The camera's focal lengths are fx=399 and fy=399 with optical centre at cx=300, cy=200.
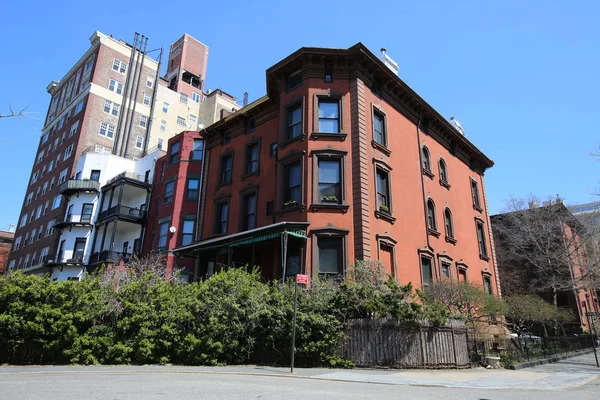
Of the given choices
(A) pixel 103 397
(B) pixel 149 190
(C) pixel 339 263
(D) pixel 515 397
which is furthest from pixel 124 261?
(D) pixel 515 397

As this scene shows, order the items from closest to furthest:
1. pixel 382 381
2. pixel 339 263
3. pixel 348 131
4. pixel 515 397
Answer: pixel 515 397 → pixel 382 381 → pixel 339 263 → pixel 348 131

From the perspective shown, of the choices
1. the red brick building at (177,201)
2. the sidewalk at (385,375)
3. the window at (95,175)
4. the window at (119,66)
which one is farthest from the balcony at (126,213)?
the window at (119,66)

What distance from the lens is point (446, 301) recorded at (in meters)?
19.3

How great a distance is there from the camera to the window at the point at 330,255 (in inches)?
734

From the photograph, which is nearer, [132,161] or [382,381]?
[382,381]

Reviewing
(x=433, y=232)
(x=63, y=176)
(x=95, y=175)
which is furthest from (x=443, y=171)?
(x=63, y=176)

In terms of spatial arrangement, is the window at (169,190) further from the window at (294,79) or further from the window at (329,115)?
the window at (329,115)

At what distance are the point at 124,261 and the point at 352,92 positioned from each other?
22.9 metres

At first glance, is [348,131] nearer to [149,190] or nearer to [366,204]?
[366,204]

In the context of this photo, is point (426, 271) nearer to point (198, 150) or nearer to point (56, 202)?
point (198, 150)

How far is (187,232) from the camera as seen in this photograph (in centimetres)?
2912

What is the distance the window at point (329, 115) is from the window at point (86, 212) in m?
26.2

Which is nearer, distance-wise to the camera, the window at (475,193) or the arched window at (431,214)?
the arched window at (431,214)

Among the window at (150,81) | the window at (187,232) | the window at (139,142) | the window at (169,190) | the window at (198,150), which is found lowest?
the window at (187,232)
